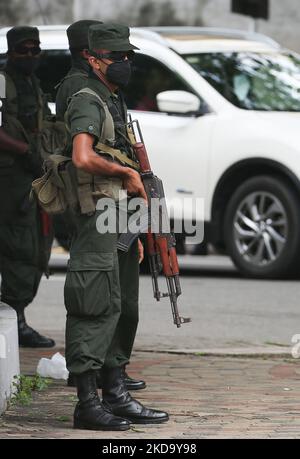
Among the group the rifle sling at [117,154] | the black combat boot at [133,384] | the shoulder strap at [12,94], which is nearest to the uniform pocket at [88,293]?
the rifle sling at [117,154]

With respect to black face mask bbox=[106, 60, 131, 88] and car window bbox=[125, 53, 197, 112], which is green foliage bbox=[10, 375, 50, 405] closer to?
black face mask bbox=[106, 60, 131, 88]

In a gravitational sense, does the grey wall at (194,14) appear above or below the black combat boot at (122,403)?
below

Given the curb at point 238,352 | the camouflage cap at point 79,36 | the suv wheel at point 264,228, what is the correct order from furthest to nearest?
1. the suv wheel at point 264,228
2. the curb at point 238,352
3. the camouflage cap at point 79,36

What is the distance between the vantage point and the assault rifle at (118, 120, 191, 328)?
669 cm

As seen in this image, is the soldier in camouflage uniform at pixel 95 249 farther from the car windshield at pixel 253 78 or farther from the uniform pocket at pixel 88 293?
the car windshield at pixel 253 78

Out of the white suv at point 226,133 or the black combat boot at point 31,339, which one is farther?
the white suv at point 226,133

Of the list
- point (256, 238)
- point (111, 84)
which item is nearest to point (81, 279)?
point (111, 84)

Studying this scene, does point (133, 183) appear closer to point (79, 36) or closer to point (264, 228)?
point (79, 36)

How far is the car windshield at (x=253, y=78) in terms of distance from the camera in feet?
42.7

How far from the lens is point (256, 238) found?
504 inches

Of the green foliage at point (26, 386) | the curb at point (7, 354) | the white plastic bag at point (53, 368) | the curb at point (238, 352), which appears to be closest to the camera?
the curb at point (7, 354)

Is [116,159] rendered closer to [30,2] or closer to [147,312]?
[147,312]

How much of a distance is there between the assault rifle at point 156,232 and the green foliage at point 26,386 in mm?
867

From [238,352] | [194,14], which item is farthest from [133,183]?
[194,14]
